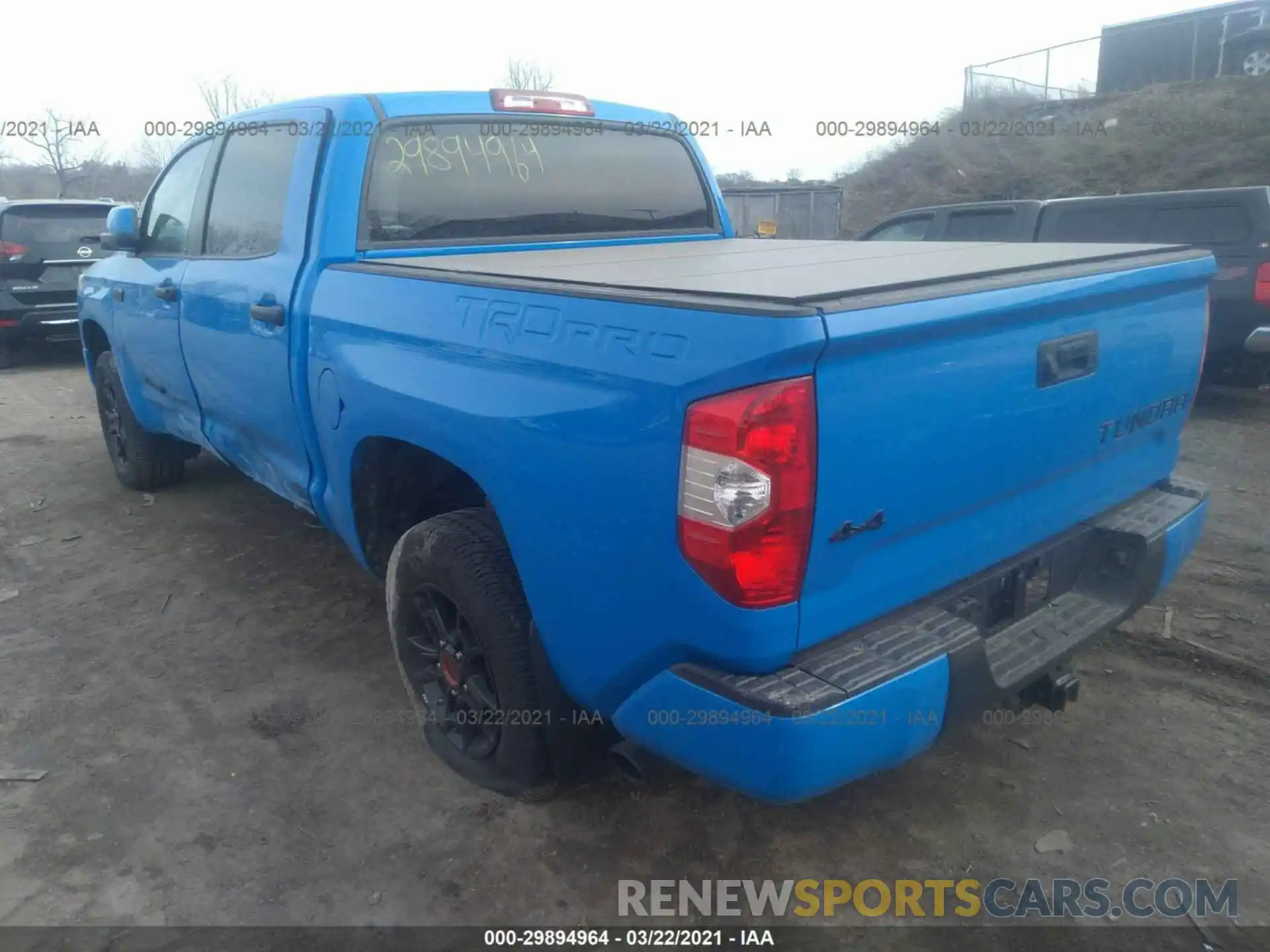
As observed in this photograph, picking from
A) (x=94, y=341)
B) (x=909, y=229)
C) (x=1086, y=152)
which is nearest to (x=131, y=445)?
(x=94, y=341)

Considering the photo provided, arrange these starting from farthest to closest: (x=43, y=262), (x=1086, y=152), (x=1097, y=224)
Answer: (x=1086, y=152) < (x=43, y=262) < (x=1097, y=224)

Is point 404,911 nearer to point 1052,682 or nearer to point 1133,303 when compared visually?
point 1052,682

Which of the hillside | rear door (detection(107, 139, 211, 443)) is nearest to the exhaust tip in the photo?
rear door (detection(107, 139, 211, 443))

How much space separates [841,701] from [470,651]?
1.19 metres

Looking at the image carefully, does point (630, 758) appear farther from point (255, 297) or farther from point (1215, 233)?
point (1215, 233)

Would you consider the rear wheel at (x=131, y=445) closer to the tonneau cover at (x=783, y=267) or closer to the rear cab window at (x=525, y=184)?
the rear cab window at (x=525, y=184)

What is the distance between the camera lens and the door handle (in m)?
3.10

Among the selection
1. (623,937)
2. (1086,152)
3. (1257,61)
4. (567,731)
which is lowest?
(623,937)

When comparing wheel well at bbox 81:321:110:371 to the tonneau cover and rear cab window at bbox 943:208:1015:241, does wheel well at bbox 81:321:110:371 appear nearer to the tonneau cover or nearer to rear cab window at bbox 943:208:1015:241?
the tonneau cover

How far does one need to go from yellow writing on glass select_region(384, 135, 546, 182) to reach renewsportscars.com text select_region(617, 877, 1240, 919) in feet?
8.10

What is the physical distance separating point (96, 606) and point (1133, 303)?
166 inches

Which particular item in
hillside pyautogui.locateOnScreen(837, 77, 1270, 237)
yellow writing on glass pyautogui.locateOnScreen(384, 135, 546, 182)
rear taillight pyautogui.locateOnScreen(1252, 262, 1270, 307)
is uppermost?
hillside pyautogui.locateOnScreen(837, 77, 1270, 237)

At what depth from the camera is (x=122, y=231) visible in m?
4.48

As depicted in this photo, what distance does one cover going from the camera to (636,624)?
198cm
